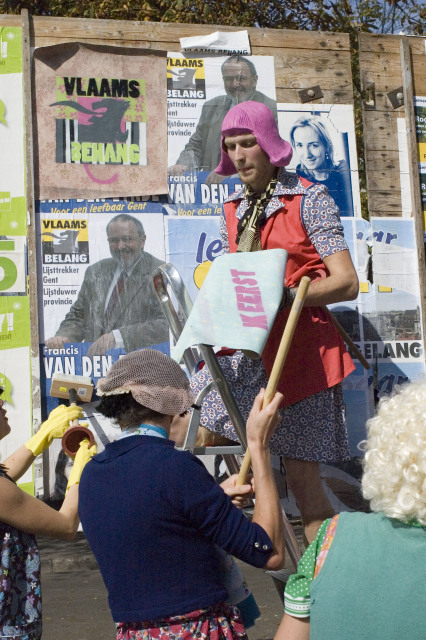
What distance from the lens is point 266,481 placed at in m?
2.50

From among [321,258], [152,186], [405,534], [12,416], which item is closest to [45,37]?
[152,186]

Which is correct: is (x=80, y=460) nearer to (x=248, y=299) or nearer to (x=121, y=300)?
(x=248, y=299)

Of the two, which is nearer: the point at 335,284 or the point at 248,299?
the point at 248,299

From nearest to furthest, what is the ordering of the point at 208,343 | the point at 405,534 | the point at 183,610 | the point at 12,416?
the point at 405,534 < the point at 183,610 < the point at 208,343 < the point at 12,416

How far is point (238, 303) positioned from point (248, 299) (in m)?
Result: 0.04

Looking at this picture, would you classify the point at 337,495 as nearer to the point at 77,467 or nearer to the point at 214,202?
the point at 214,202

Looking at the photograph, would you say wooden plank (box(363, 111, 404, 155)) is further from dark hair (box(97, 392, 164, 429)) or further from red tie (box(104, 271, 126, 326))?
dark hair (box(97, 392, 164, 429))

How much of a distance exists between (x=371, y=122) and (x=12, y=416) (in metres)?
2.83

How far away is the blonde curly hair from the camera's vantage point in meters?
1.75

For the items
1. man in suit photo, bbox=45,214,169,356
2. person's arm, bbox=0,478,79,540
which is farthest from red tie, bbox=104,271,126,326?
person's arm, bbox=0,478,79,540

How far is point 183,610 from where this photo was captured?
2.36m

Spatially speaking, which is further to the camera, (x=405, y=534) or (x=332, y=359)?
(x=332, y=359)

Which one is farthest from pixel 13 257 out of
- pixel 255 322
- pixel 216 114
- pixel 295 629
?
pixel 295 629

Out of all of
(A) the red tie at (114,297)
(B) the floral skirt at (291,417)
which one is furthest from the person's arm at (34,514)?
(A) the red tie at (114,297)
